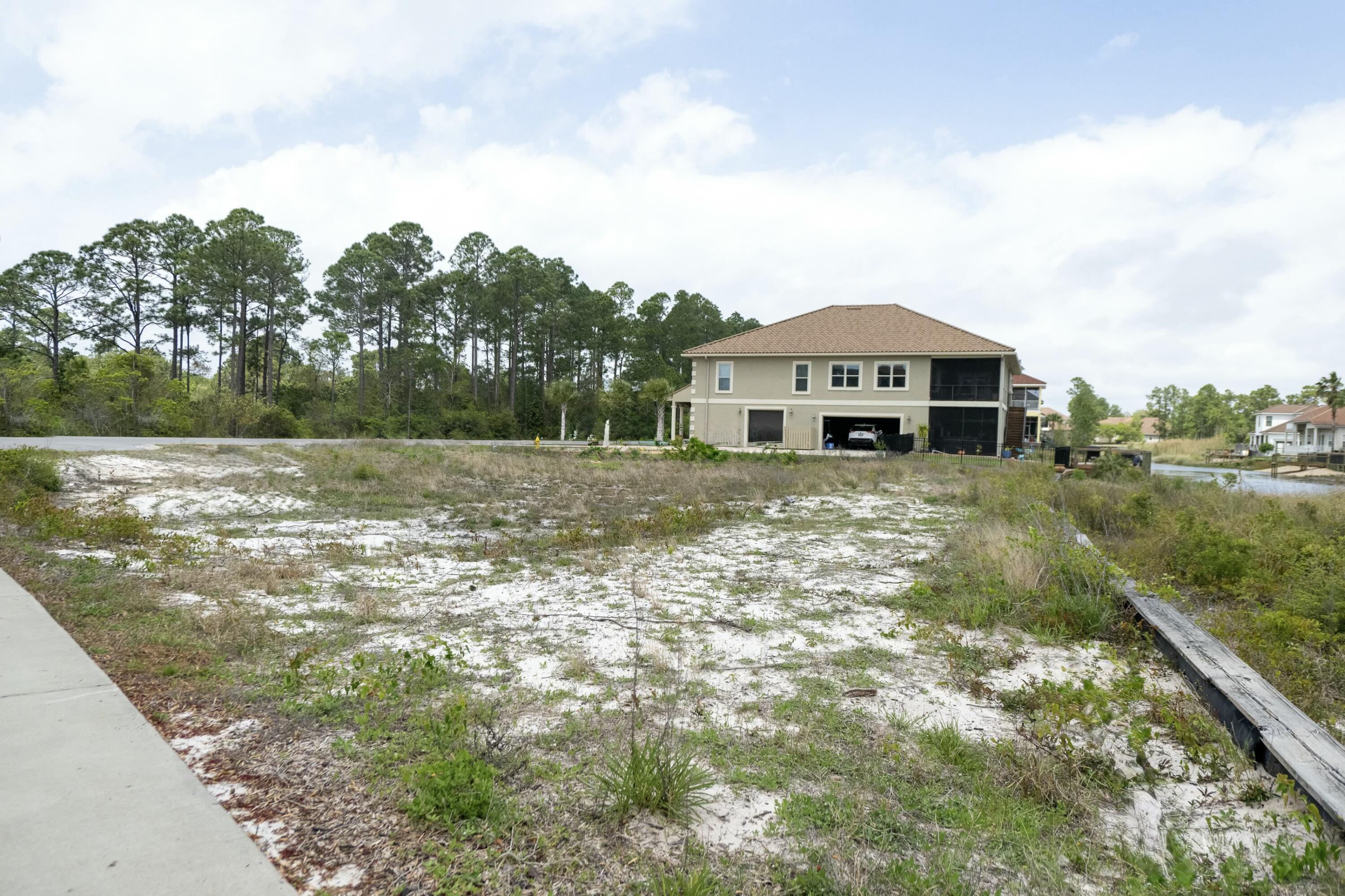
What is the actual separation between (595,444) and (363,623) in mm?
25218

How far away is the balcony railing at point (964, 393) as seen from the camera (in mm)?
31219

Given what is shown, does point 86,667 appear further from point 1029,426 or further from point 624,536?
point 1029,426

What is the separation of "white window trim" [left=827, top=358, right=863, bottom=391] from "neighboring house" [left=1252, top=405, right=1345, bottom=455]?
146 ft

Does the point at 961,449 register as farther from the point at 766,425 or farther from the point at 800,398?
the point at 766,425

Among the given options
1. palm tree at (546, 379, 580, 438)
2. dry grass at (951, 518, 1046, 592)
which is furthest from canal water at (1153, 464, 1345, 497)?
palm tree at (546, 379, 580, 438)

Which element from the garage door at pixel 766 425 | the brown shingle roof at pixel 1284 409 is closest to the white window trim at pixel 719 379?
the garage door at pixel 766 425

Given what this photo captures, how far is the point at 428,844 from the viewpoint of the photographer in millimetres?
2570

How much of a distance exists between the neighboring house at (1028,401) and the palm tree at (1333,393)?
24477 millimetres

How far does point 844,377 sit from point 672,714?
31.8 meters

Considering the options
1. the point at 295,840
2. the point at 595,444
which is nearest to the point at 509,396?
the point at 595,444

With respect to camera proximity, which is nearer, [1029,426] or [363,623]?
[363,623]

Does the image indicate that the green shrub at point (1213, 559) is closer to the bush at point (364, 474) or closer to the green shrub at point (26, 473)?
the bush at point (364, 474)

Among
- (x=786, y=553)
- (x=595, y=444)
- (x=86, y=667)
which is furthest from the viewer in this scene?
(x=595, y=444)

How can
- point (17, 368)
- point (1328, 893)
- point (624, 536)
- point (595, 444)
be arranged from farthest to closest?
point (595, 444) → point (17, 368) → point (624, 536) → point (1328, 893)
